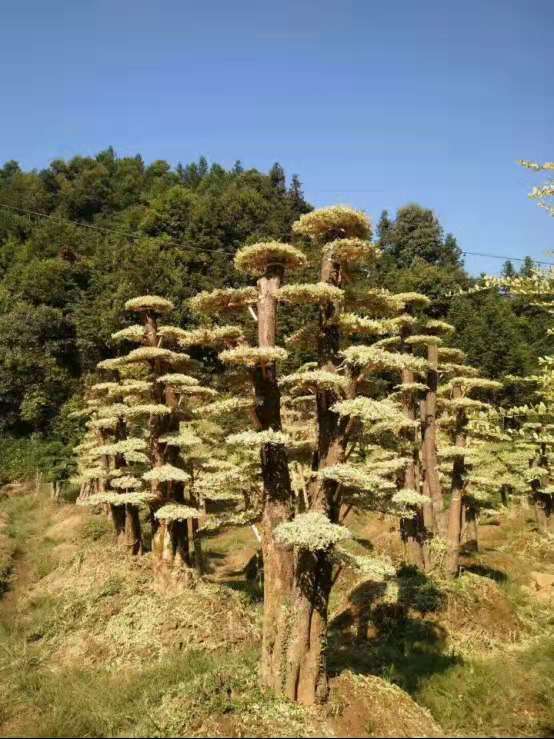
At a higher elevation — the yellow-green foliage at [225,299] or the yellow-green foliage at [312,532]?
the yellow-green foliage at [225,299]

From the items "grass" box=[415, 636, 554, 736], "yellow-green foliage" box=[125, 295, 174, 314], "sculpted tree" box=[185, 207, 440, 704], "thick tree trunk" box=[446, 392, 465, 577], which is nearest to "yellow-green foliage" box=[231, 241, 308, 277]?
"sculpted tree" box=[185, 207, 440, 704]

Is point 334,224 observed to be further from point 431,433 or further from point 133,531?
point 133,531

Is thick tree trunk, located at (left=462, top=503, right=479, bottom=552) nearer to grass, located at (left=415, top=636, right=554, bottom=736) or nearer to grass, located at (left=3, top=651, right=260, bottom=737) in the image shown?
grass, located at (left=415, top=636, right=554, bottom=736)

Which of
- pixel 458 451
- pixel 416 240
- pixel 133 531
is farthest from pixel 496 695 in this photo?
pixel 416 240

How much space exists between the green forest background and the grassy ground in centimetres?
1931

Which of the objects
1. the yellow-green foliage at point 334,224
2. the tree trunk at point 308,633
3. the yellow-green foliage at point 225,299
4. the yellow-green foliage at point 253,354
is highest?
the yellow-green foliage at point 334,224

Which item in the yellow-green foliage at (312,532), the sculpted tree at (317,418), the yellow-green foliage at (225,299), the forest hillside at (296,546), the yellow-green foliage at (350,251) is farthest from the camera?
the yellow-green foliage at (225,299)

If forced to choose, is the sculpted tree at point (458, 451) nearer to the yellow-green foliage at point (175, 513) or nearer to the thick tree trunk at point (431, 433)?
the thick tree trunk at point (431, 433)

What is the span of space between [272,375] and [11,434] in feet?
122

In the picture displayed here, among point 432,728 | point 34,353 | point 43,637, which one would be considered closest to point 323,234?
point 432,728

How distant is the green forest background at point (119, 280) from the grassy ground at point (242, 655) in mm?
19313

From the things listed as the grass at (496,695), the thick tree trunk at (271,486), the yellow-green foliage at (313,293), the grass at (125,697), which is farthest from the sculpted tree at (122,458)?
the grass at (496,695)

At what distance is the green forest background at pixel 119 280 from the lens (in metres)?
41.5

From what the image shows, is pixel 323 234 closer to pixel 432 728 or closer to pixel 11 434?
pixel 432 728
